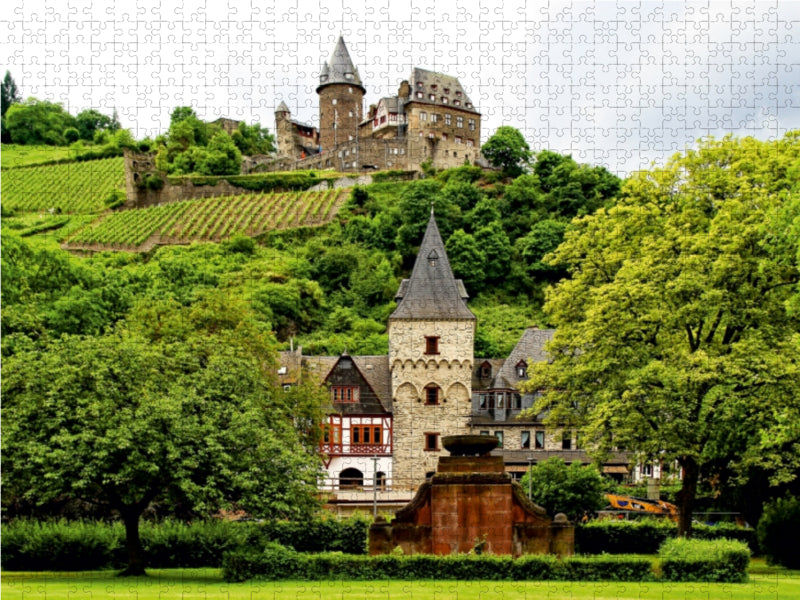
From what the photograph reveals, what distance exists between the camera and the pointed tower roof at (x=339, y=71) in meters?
152

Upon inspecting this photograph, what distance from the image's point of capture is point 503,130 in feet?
455

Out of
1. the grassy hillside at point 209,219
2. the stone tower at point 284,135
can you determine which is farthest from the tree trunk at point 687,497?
the stone tower at point 284,135

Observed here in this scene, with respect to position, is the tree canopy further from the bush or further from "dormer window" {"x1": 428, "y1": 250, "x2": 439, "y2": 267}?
the bush

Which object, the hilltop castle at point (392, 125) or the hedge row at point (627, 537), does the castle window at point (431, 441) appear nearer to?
the hedge row at point (627, 537)

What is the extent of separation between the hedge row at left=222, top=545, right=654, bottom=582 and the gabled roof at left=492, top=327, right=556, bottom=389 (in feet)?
124

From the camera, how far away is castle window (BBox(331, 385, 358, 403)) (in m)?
62.1

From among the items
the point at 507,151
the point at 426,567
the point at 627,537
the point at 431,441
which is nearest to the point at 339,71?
the point at 507,151

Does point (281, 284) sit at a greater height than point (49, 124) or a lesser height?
lesser

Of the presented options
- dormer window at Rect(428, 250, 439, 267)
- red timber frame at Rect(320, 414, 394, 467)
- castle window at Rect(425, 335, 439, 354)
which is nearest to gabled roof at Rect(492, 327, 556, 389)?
castle window at Rect(425, 335, 439, 354)

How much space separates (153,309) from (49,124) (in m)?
164

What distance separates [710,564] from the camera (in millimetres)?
24406

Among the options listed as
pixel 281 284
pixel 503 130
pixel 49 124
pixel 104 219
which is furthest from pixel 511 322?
pixel 49 124

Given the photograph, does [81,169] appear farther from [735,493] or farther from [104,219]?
[735,493]

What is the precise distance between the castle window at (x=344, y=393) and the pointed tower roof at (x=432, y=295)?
4924 mm
